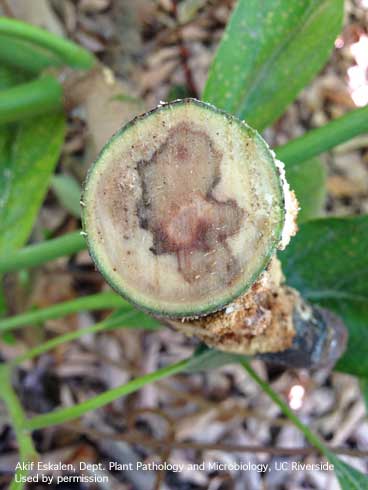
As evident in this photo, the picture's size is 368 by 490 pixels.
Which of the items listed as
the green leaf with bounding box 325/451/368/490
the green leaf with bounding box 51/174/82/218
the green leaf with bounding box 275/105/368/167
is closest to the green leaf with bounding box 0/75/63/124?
the green leaf with bounding box 51/174/82/218

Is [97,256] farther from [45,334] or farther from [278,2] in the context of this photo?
[45,334]

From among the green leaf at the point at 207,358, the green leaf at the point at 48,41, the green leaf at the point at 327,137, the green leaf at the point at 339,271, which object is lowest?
the green leaf at the point at 207,358

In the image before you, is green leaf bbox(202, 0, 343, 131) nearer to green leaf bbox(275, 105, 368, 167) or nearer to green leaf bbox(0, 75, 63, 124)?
green leaf bbox(275, 105, 368, 167)

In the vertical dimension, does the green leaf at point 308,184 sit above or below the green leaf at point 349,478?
above

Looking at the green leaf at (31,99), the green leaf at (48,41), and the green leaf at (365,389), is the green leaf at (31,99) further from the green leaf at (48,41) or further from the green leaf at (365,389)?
the green leaf at (365,389)

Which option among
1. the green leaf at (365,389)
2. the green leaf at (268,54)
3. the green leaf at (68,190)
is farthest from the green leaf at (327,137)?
the green leaf at (68,190)

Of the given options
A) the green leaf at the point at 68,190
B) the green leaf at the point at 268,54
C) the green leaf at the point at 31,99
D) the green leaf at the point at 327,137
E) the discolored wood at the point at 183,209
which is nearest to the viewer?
the discolored wood at the point at 183,209
